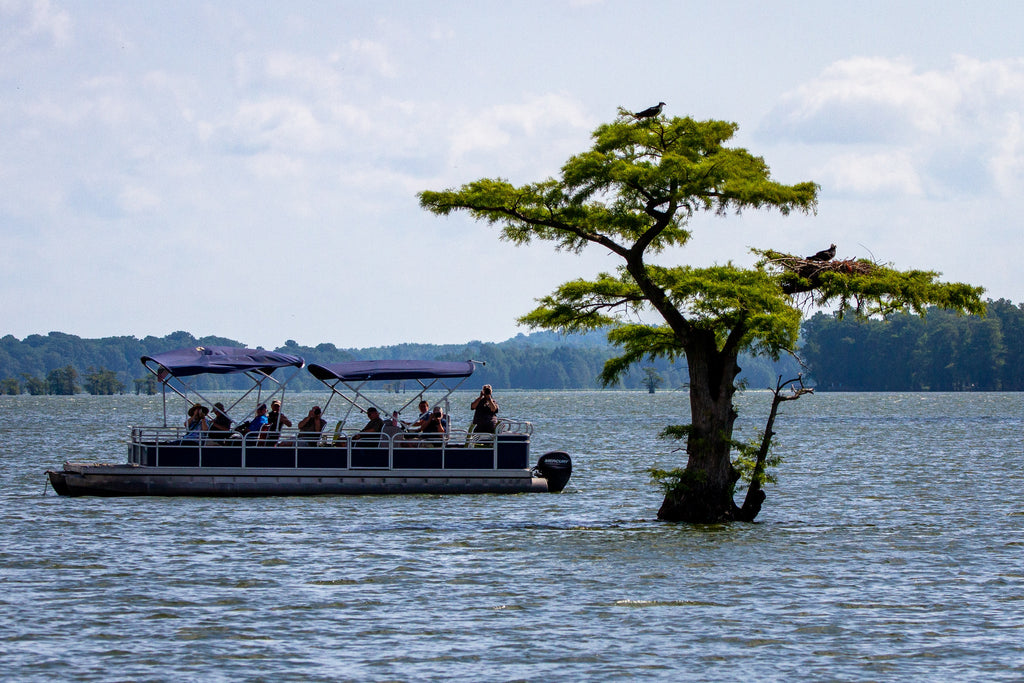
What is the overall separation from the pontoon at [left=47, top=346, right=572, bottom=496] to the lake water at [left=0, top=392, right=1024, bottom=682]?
2.01ft

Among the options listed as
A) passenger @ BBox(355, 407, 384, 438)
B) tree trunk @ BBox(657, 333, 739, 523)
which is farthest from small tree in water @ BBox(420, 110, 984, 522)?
passenger @ BBox(355, 407, 384, 438)

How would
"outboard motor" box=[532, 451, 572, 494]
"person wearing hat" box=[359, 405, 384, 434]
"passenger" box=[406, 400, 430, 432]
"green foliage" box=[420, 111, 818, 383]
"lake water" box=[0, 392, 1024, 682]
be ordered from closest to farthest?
"lake water" box=[0, 392, 1024, 682]
"green foliage" box=[420, 111, 818, 383]
"person wearing hat" box=[359, 405, 384, 434]
"passenger" box=[406, 400, 430, 432]
"outboard motor" box=[532, 451, 572, 494]

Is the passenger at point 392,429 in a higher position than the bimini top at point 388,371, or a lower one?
lower

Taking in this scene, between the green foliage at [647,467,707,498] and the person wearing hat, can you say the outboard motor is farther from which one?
the green foliage at [647,467,707,498]

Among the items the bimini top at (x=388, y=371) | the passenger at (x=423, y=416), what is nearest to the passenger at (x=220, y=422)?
the bimini top at (x=388, y=371)

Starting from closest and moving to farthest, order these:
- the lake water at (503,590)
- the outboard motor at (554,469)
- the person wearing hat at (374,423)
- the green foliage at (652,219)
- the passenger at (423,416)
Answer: the lake water at (503,590) < the green foliage at (652,219) < the person wearing hat at (374,423) < the passenger at (423,416) < the outboard motor at (554,469)

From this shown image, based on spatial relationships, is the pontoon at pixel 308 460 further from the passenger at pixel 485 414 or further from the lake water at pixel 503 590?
the lake water at pixel 503 590

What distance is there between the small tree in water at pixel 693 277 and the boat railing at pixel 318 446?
5687mm

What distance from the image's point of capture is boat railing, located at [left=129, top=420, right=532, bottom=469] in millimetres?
31625

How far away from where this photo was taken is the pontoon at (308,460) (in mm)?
31500

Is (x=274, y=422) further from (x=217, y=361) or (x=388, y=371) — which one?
(x=388, y=371)

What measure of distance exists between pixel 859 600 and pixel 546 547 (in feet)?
23.5

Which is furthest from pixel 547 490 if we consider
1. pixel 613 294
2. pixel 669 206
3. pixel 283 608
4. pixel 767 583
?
pixel 283 608

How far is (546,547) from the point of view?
2573 cm
